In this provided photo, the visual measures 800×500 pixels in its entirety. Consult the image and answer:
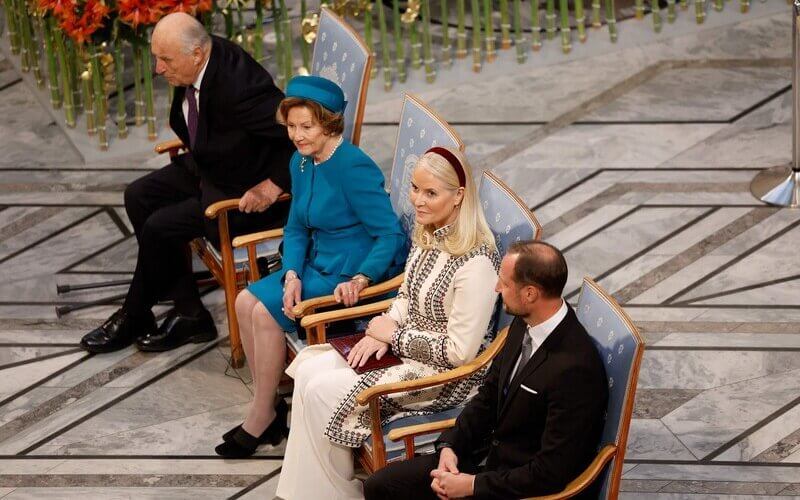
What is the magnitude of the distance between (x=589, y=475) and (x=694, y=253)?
2.38m

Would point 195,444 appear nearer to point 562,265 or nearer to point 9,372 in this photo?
point 9,372

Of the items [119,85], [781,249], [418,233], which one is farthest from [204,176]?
[781,249]

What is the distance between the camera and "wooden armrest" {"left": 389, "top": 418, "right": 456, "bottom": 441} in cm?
374

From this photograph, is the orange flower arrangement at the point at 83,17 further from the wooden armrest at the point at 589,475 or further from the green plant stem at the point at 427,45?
the wooden armrest at the point at 589,475

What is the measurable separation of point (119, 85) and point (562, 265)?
3.71 meters

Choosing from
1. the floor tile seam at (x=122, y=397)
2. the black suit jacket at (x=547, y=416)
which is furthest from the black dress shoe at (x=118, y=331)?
the black suit jacket at (x=547, y=416)

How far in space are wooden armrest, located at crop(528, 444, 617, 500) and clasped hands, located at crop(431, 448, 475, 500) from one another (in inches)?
8.8

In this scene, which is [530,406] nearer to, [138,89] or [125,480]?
[125,480]

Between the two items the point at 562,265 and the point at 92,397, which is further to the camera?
the point at 92,397

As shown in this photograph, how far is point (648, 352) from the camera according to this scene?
4980mm

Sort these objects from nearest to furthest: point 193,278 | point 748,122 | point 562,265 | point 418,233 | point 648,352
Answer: point 562,265 < point 418,233 < point 648,352 < point 193,278 < point 748,122

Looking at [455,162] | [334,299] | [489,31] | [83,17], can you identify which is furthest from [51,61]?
[455,162]

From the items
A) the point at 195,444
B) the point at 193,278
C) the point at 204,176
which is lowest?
the point at 195,444

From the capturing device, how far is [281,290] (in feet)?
15.1
